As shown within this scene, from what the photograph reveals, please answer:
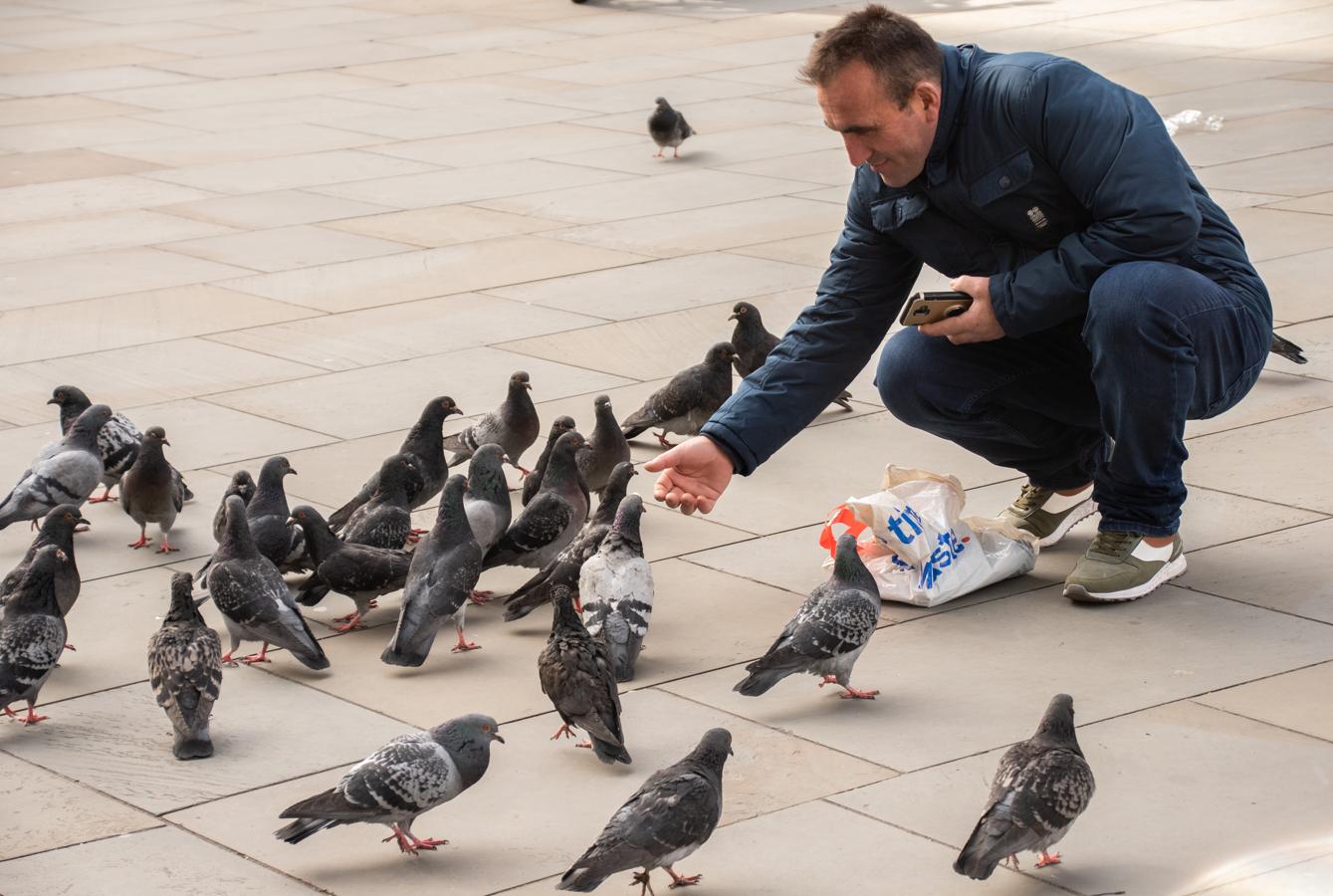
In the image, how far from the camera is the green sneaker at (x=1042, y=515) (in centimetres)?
684

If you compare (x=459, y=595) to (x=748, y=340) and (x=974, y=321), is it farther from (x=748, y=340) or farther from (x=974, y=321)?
(x=748, y=340)

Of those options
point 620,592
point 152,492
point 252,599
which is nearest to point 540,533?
point 620,592

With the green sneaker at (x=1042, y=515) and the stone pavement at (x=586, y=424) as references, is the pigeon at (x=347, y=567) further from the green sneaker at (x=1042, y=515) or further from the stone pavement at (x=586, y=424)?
the green sneaker at (x=1042, y=515)

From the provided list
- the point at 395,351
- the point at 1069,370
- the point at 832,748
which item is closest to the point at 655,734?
the point at 832,748

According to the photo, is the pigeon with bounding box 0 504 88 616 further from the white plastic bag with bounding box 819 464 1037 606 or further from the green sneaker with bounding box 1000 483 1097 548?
the green sneaker with bounding box 1000 483 1097 548

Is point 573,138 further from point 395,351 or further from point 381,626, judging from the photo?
point 381,626

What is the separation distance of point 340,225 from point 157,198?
2057 millimetres

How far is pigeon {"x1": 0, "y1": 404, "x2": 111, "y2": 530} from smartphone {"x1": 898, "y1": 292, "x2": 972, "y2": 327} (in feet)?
11.5

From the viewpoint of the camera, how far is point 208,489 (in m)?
7.93

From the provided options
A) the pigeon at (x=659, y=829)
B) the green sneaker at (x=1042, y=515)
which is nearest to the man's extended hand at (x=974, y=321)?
the green sneaker at (x=1042, y=515)

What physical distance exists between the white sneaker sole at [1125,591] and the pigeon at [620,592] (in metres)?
1.44

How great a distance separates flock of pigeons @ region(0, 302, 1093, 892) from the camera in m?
4.53

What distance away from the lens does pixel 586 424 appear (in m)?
8.56

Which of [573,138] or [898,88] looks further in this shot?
[573,138]
